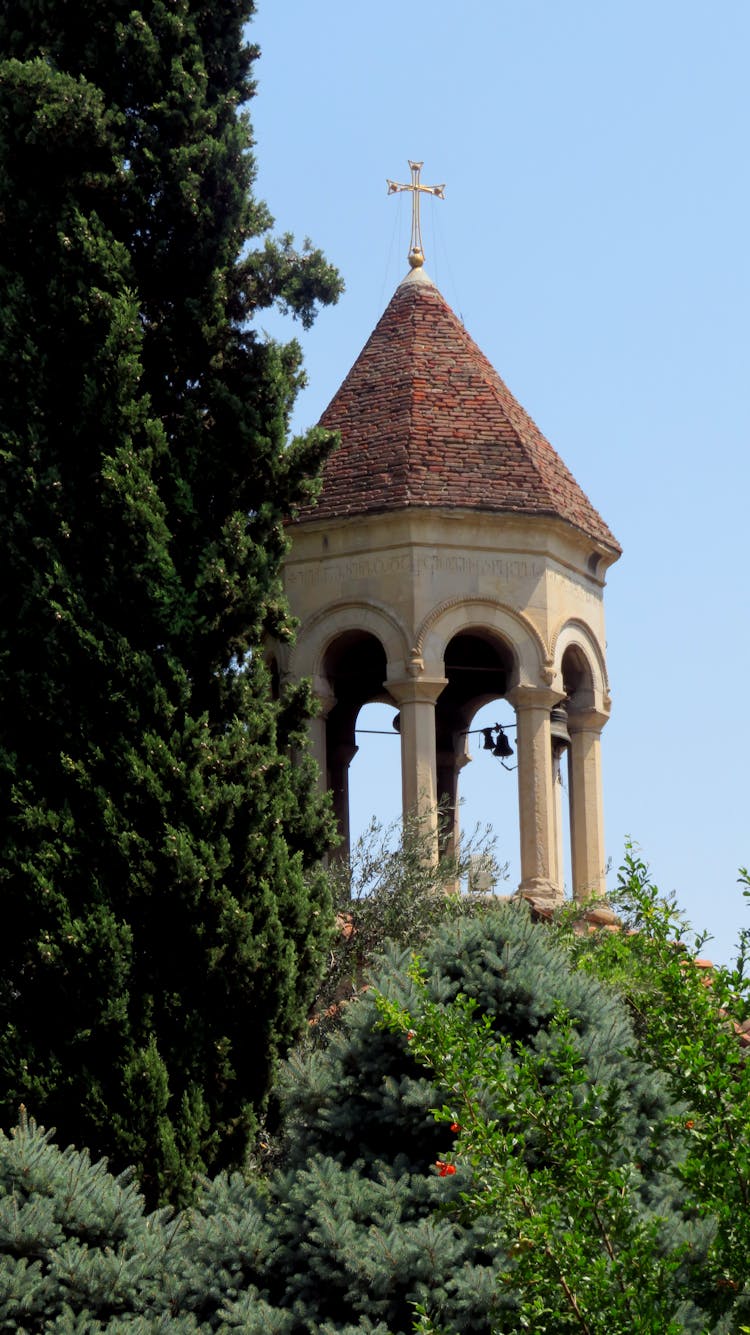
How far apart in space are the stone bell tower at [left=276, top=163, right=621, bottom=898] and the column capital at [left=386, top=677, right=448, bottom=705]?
1 centimetres

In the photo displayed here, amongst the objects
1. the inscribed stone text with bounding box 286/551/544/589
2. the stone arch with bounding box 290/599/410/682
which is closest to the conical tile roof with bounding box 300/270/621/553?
the inscribed stone text with bounding box 286/551/544/589

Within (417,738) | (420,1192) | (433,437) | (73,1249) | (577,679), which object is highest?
(433,437)

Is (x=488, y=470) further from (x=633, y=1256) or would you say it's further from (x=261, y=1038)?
(x=633, y=1256)

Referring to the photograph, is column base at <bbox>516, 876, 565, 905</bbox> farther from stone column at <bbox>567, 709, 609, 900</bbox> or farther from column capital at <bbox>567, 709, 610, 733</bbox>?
column capital at <bbox>567, 709, 610, 733</bbox>

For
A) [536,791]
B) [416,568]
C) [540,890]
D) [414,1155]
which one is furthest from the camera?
[416,568]

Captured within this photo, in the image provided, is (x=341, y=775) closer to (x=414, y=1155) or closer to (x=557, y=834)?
(x=557, y=834)

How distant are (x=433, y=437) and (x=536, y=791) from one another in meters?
3.48

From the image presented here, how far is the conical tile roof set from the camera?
18.0 metres

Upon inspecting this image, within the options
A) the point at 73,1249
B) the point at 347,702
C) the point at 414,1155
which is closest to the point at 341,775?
the point at 347,702

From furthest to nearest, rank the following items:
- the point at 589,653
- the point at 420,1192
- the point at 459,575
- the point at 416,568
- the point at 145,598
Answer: the point at 589,653
the point at 459,575
the point at 416,568
the point at 145,598
the point at 420,1192

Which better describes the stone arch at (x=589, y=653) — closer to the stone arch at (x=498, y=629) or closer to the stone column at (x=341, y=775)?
the stone arch at (x=498, y=629)

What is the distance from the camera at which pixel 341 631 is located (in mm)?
18094

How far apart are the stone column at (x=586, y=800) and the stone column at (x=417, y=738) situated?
1.78 meters

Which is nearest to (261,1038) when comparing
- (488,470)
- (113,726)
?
(113,726)
